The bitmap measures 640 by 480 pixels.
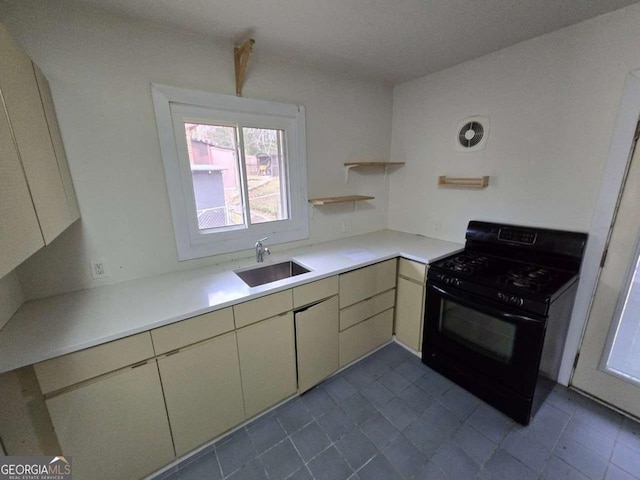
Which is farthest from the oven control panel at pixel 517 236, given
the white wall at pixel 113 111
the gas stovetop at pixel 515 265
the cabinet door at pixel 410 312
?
the white wall at pixel 113 111

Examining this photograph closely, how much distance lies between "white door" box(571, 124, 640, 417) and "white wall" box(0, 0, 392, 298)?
2.38 metres

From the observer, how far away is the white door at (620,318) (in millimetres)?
1557

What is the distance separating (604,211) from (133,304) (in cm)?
281

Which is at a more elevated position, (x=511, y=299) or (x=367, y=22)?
(x=367, y=22)

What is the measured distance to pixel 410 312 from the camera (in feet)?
7.25

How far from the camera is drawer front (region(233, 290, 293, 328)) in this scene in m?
1.47

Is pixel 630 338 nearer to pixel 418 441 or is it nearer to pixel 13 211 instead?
pixel 418 441

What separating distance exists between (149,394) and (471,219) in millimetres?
2544

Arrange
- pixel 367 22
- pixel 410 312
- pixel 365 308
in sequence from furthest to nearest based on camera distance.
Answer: pixel 410 312 → pixel 365 308 → pixel 367 22

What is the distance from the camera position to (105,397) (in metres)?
1.16

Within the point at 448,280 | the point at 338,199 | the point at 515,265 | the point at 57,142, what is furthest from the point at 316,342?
the point at 57,142

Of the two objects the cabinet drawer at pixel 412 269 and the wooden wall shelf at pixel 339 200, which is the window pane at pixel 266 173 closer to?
the wooden wall shelf at pixel 339 200

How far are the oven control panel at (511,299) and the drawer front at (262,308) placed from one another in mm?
1275

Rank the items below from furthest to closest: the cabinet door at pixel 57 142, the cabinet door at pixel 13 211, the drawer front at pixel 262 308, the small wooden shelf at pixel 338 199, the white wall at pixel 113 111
→ the small wooden shelf at pixel 338 199 < the drawer front at pixel 262 308 < the white wall at pixel 113 111 < the cabinet door at pixel 57 142 < the cabinet door at pixel 13 211
